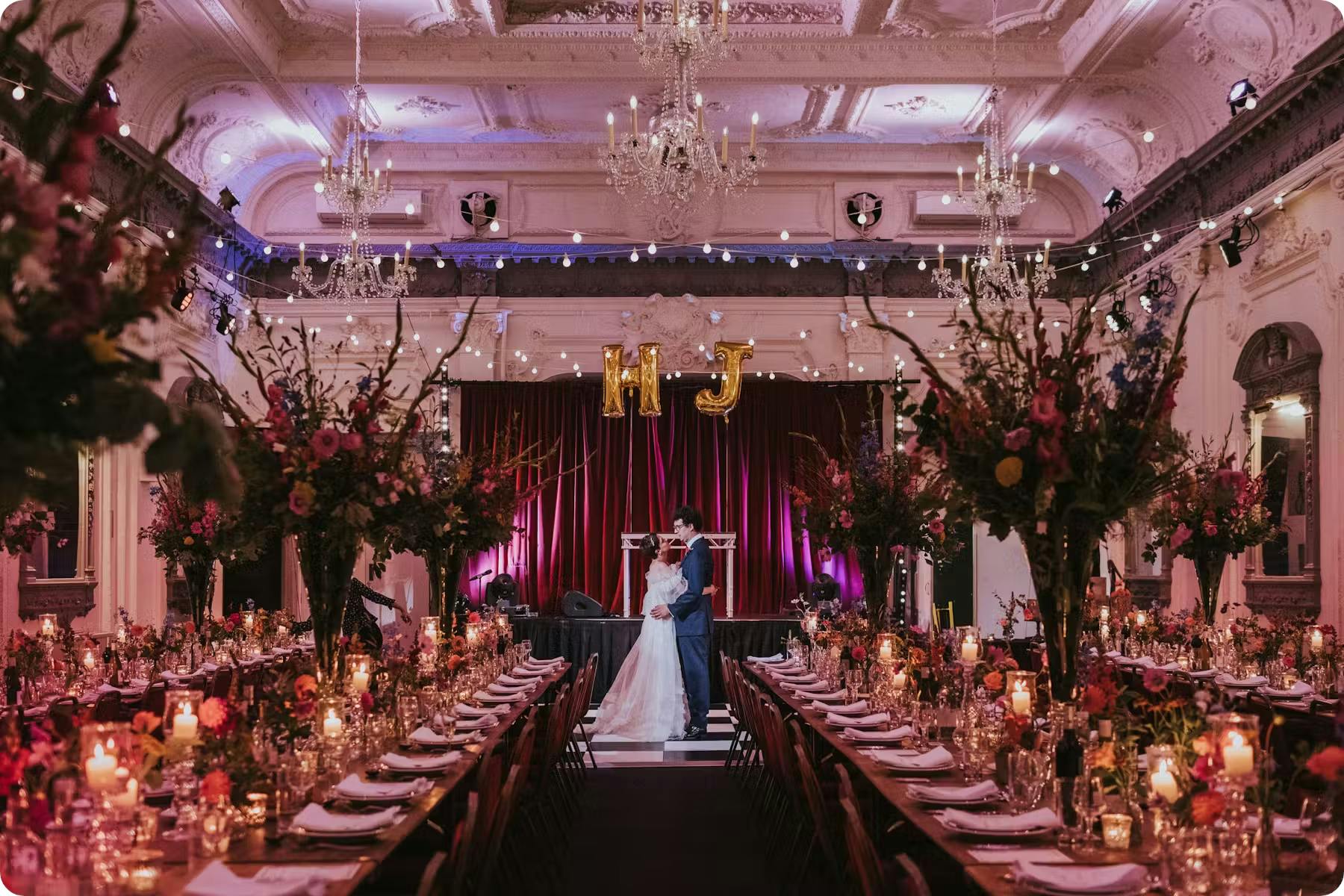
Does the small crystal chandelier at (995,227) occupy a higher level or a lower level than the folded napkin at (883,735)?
higher

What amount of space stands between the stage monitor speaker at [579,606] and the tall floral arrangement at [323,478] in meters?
8.31

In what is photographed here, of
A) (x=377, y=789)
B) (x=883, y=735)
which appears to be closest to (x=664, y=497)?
(x=883, y=735)

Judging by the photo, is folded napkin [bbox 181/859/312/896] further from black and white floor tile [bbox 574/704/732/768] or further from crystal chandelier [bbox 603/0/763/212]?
black and white floor tile [bbox 574/704/732/768]

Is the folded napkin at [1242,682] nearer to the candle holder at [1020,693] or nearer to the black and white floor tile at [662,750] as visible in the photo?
the candle holder at [1020,693]

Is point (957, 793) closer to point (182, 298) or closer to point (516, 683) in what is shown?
point (516, 683)

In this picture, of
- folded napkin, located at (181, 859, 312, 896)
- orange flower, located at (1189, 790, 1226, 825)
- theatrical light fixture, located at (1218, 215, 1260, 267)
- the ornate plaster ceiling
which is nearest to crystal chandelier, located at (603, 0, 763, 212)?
the ornate plaster ceiling

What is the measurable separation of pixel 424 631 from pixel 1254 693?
4350 millimetres

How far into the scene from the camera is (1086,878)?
119 inches

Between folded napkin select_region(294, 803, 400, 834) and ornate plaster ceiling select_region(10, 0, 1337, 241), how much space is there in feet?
25.1

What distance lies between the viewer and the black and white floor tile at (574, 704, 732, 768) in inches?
392

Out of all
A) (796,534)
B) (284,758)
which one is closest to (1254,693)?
(284,758)

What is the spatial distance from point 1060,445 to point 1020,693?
36.3 inches

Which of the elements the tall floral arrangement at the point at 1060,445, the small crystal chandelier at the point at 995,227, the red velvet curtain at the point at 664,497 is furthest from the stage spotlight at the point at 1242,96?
the tall floral arrangement at the point at 1060,445

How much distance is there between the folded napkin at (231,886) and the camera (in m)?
2.90
